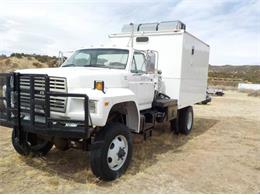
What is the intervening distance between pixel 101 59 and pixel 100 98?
1.86 m

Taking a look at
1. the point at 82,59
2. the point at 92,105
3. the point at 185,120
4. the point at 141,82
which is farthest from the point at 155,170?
the point at 185,120

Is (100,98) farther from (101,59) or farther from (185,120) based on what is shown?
(185,120)

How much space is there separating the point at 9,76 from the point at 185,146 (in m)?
4.78

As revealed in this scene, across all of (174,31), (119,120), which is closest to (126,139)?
(119,120)

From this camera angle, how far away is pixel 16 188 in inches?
177

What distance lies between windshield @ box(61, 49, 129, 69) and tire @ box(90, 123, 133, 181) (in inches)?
59.3

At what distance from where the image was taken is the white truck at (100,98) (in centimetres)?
449

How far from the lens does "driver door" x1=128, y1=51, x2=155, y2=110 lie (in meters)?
6.00

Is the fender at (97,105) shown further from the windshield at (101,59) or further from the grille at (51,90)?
the windshield at (101,59)

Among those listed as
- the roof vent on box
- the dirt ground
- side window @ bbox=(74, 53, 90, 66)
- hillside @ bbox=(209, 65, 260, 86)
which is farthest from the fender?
hillside @ bbox=(209, 65, 260, 86)

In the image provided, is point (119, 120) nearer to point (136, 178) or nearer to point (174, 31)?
point (136, 178)

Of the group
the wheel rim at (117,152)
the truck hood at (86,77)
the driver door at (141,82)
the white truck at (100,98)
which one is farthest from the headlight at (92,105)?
the driver door at (141,82)

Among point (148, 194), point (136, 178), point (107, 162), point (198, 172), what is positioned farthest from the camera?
point (198, 172)

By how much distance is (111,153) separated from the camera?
4.94m
